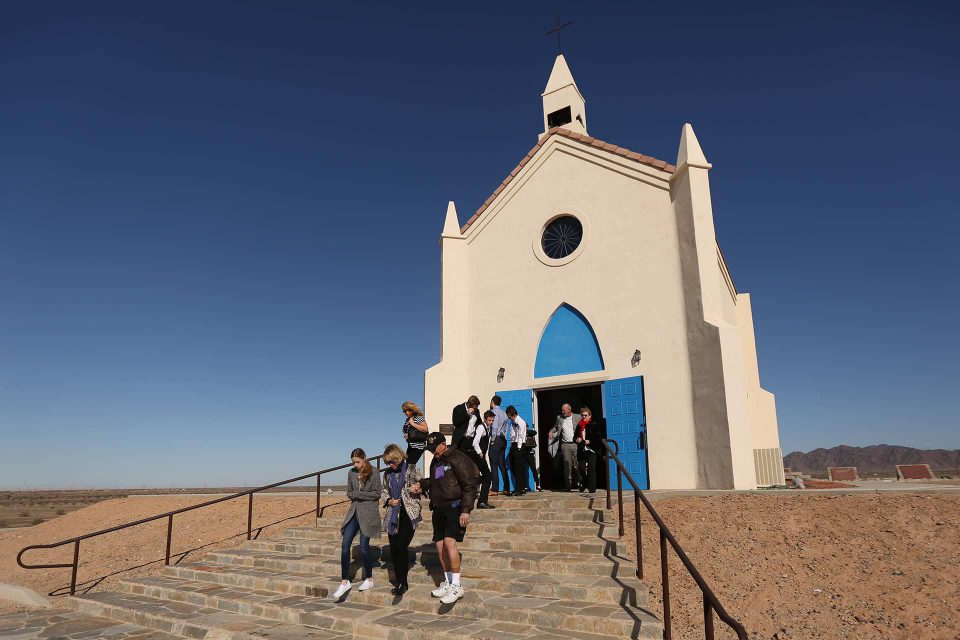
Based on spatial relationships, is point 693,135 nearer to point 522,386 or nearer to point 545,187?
point 545,187

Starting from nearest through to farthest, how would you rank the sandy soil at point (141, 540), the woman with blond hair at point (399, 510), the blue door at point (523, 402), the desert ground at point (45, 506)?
the woman with blond hair at point (399, 510), the sandy soil at point (141, 540), the blue door at point (523, 402), the desert ground at point (45, 506)

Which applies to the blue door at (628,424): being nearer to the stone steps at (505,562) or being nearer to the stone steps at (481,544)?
the stone steps at (481,544)

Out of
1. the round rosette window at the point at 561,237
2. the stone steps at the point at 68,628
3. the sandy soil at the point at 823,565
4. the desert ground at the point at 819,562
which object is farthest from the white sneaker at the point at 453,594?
the round rosette window at the point at 561,237

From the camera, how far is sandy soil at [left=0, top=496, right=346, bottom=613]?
40.2 feet

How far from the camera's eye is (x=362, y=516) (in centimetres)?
701

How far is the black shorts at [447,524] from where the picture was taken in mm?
6289

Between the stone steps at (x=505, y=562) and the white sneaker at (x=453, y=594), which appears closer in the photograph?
the white sneaker at (x=453, y=594)

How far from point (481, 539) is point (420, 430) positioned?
1.99 metres

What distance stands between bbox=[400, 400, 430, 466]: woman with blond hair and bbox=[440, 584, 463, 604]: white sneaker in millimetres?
1949

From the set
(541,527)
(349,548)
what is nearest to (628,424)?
(541,527)

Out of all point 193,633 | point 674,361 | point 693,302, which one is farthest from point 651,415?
point 193,633

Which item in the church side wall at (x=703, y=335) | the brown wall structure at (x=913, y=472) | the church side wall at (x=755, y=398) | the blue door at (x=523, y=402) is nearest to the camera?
the church side wall at (x=703, y=335)

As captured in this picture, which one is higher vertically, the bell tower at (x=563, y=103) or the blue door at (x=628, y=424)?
the bell tower at (x=563, y=103)

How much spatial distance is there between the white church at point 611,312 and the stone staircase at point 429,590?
3.05 m
